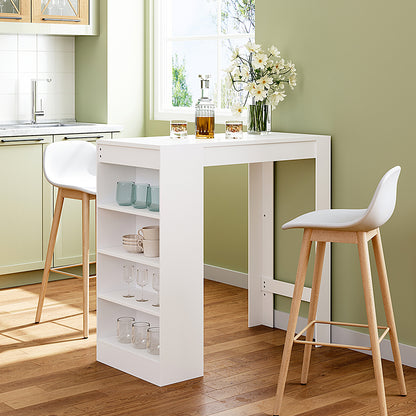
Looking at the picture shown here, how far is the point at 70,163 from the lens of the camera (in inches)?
175

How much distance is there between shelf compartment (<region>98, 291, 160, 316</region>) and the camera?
3422 mm

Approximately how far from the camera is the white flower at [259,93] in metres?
3.91

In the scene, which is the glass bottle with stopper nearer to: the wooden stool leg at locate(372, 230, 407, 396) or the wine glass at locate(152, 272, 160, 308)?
the wine glass at locate(152, 272, 160, 308)

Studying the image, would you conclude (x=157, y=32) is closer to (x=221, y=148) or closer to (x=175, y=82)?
(x=175, y=82)

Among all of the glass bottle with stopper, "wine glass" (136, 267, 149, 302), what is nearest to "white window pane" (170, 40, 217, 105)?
the glass bottle with stopper

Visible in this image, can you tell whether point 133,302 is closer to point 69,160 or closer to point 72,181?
point 72,181

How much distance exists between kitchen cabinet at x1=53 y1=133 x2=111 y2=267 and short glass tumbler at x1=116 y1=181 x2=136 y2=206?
184 centimetres

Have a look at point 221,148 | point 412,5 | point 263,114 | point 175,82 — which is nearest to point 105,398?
point 221,148

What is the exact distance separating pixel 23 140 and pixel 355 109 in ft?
7.45

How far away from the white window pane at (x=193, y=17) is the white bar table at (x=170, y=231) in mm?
1714

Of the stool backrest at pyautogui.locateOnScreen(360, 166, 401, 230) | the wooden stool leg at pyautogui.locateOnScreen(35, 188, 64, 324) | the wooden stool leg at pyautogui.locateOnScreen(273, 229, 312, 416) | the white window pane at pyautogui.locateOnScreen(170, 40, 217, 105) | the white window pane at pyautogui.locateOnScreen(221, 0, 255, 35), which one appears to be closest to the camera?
the stool backrest at pyautogui.locateOnScreen(360, 166, 401, 230)

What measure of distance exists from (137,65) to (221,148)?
2560mm

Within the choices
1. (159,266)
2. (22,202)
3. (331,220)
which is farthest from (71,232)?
(331,220)

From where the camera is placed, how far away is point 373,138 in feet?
12.2
